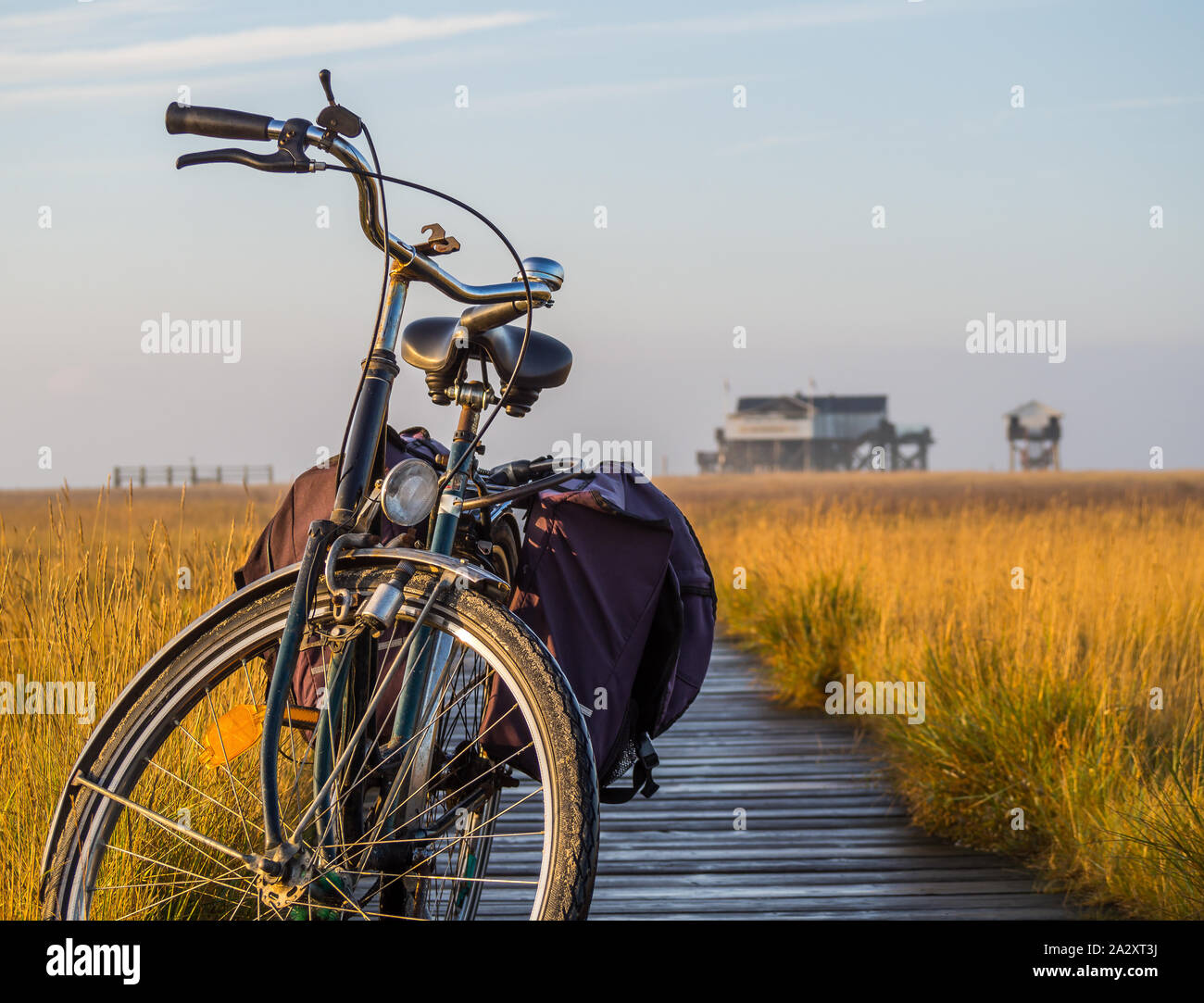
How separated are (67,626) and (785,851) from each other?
6.58 feet

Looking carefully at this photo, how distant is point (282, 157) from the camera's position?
164 cm

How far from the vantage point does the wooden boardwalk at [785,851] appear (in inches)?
113

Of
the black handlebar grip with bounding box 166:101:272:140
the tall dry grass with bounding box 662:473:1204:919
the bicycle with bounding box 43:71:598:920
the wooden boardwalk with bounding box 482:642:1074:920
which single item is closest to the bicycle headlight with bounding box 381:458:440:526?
the bicycle with bounding box 43:71:598:920

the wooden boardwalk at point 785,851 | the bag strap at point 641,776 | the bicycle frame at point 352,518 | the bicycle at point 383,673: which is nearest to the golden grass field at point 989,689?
the wooden boardwalk at point 785,851

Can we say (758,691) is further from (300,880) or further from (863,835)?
(300,880)

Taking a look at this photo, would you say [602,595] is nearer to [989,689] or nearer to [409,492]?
[409,492]

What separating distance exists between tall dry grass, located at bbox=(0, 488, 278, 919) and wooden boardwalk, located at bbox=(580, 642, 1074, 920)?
126 cm

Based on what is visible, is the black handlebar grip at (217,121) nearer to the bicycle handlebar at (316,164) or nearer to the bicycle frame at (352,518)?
the bicycle handlebar at (316,164)

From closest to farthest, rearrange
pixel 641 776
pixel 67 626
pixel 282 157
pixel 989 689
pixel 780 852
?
pixel 282 157 → pixel 641 776 → pixel 67 626 → pixel 780 852 → pixel 989 689

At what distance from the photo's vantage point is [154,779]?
2281mm

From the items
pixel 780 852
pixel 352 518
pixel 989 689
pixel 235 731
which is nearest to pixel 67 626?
pixel 235 731

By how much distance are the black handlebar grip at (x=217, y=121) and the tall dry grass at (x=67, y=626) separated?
1.32m
